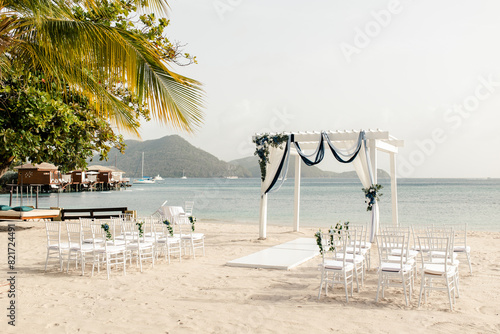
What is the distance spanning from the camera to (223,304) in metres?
5.38

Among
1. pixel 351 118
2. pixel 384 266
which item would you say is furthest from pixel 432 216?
pixel 384 266

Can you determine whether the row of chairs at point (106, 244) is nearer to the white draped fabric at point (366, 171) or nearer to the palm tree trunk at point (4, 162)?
the palm tree trunk at point (4, 162)

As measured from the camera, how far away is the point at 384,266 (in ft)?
18.3

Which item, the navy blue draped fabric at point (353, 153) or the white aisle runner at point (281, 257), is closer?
the white aisle runner at point (281, 257)

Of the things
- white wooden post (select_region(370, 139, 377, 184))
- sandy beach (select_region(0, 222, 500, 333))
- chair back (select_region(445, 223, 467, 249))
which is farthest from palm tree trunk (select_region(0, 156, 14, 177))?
chair back (select_region(445, 223, 467, 249))

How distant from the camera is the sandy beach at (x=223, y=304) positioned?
14.8ft

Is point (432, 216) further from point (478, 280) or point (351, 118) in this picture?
point (478, 280)

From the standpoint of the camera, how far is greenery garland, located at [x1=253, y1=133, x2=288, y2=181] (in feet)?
40.2

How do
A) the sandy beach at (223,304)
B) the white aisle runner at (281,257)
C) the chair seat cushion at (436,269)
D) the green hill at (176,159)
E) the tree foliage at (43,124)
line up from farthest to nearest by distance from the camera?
1. the green hill at (176,159)
2. the tree foliage at (43,124)
3. the white aisle runner at (281,257)
4. the chair seat cushion at (436,269)
5. the sandy beach at (223,304)

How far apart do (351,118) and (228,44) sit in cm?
1947

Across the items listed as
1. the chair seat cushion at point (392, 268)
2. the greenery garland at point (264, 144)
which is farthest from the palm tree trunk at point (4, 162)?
the chair seat cushion at point (392, 268)

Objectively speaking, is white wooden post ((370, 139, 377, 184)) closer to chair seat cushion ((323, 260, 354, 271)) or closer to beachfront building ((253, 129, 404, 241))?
beachfront building ((253, 129, 404, 241))

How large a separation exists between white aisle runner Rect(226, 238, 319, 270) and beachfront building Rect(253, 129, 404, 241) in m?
2.19

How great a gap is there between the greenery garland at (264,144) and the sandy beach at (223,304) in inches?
189
